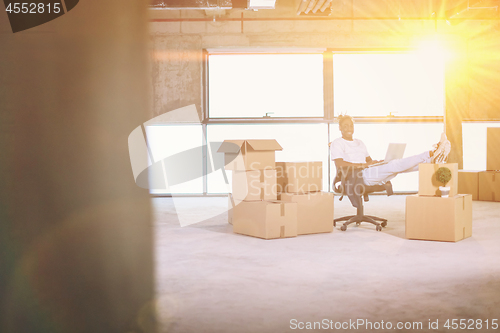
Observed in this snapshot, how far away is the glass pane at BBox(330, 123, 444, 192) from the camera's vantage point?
23.9 ft

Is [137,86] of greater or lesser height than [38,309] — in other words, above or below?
above

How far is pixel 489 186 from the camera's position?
6.35m

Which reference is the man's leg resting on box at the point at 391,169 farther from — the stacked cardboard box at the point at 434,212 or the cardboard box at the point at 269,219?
the cardboard box at the point at 269,219

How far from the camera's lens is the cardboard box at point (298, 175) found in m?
4.14

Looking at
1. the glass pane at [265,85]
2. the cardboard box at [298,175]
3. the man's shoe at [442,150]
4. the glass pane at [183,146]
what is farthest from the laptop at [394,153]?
the glass pane at [183,146]

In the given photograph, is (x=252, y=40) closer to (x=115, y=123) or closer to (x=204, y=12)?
(x=204, y=12)

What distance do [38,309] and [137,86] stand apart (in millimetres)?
566

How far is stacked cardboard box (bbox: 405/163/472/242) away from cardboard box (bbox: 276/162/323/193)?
898 millimetres

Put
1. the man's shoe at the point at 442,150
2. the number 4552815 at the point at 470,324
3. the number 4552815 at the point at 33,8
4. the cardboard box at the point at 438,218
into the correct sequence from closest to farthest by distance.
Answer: the number 4552815 at the point at 33,8 → the number 4552815 at the point at 470,324 → the cardboard box at the point at 438,218 → the man's shoe at the point at 442,150

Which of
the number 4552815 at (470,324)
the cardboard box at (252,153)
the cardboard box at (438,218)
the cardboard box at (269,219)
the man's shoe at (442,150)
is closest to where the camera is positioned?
the number 4552815 at (470,324)

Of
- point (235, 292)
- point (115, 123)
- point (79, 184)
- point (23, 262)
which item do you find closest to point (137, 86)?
point (115, 123)

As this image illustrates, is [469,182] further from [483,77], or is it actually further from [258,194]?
[258,194]

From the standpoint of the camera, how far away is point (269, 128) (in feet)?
23.9

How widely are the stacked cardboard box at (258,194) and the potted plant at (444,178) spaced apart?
46.4 inches
